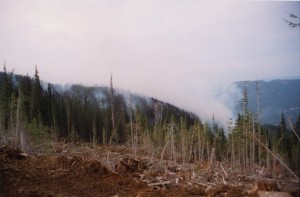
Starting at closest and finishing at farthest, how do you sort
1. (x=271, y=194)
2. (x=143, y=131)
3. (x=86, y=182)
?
(x=271, y=194) → (x=86, y=182) → (x=143, y=131)

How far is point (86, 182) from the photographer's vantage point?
463 inches

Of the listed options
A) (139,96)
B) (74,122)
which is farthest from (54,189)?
(139,96)

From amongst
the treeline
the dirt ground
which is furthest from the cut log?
the treeline

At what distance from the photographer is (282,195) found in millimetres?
7207

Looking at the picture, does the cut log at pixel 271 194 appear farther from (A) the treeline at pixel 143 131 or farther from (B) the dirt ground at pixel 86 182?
(A) the treeline at pixel 143 131

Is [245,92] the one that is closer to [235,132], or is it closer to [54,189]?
[235,132]

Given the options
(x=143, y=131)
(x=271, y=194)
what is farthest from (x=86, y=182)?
(x=143, y=131)

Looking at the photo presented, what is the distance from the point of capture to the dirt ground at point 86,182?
9.64 meters

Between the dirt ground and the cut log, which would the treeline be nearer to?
the dirt ground

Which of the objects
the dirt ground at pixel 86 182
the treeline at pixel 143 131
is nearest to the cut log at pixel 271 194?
the dirt ground at pixel 86 182

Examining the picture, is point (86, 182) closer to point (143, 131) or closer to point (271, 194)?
point (271, 194)

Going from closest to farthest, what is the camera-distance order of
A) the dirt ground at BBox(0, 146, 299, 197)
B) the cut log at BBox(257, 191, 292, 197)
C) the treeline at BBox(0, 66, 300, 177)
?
the cut log at BBox(257, 191, 292, 197)
the dirt ground at BBox(0, 146, 299, 197)
the treeline at BBox(0, 66, 300, 177)

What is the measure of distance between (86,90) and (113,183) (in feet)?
611

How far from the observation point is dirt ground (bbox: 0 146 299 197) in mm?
9639
